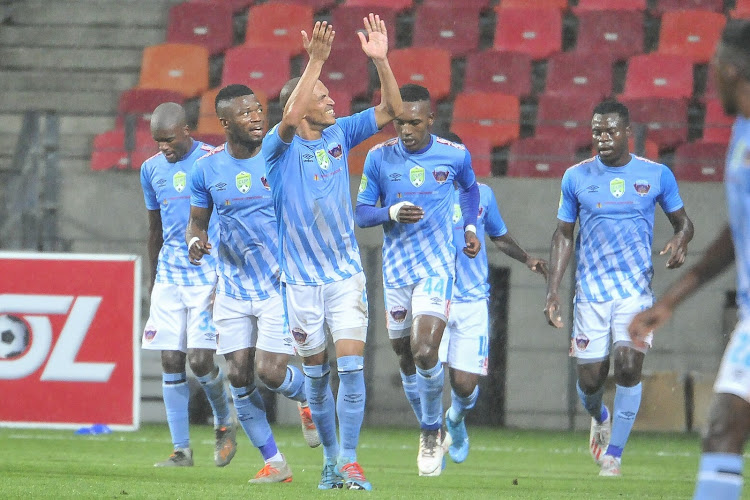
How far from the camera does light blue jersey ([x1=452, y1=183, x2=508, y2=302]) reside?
9.41 meters

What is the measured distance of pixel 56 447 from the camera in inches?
399

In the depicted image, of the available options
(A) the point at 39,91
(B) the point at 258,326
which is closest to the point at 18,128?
(A) the point at 39,91

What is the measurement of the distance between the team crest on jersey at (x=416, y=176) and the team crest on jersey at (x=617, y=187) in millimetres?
1290

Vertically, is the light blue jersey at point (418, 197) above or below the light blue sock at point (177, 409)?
above

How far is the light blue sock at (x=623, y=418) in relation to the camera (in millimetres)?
8469

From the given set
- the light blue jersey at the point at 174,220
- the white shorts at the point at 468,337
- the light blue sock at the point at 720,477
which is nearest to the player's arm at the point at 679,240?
the white shorts at the point at 468,337

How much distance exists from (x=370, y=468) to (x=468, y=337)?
118 cm

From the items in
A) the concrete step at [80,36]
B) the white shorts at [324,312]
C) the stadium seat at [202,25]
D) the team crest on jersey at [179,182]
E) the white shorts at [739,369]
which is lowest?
the white shorts at [324,312]

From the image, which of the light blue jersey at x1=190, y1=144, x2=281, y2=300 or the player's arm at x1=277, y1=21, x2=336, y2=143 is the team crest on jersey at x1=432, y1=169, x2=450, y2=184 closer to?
the light blue jersey at x1=190, y1=144, x2=281, y2=300

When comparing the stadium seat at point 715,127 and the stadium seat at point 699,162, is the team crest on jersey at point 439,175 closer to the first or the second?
the stadium seat at point 699,162

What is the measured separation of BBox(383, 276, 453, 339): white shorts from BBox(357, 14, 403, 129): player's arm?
156 cm

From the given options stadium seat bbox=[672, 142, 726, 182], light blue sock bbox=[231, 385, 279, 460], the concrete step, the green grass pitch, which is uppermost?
the concrete step

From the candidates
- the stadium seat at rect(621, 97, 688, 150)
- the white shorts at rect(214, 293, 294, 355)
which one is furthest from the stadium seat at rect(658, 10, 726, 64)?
the white shorts at rect(214, 293, 294, 355)

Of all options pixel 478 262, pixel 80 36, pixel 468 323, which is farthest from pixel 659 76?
pixel 80 36
